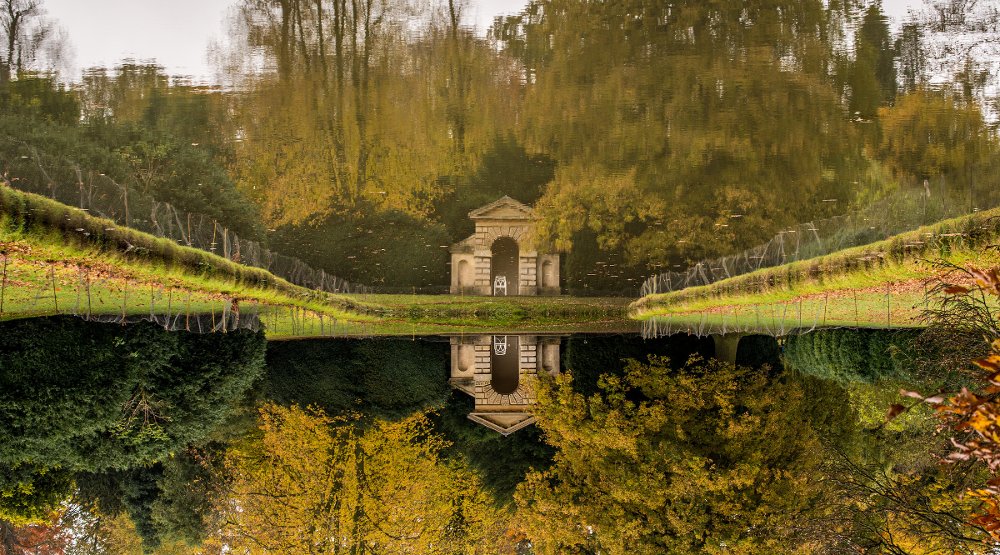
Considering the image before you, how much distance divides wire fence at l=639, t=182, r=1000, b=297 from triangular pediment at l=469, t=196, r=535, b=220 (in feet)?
12.8

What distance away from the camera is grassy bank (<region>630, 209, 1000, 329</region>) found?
292 inches

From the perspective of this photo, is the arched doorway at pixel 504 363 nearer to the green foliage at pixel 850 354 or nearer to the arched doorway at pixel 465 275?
the arched doorway at pixel 465 275

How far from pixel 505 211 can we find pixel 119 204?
8601 millimetres

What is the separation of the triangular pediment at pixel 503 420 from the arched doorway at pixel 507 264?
3.79m

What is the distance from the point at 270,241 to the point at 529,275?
7.23 m

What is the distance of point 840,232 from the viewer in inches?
419

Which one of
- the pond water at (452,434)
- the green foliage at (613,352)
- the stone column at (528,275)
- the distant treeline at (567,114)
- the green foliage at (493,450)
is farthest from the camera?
the stone column at (528,275)

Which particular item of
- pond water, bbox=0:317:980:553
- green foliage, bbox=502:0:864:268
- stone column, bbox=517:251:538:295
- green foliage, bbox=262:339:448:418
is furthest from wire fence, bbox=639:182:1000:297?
green foliage, bbox=262:339:448:418

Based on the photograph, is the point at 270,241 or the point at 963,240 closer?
the point at 963,240

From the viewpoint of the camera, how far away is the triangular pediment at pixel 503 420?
55.4 feet

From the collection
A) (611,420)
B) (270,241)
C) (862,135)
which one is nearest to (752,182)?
(862,135)

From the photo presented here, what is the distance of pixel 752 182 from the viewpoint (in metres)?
12.2

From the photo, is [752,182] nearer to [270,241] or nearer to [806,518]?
[806,518]

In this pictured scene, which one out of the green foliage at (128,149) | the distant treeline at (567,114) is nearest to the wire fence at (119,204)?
the green foliage at (128,149)
